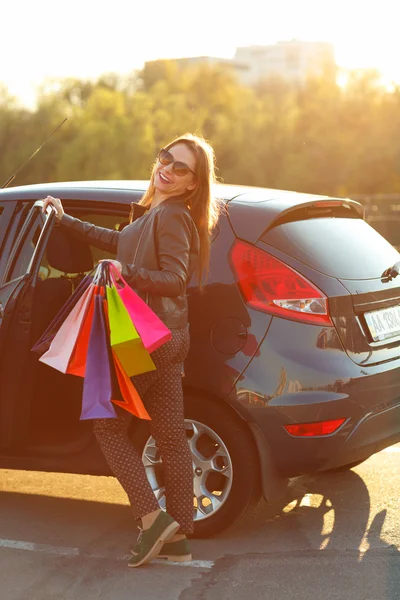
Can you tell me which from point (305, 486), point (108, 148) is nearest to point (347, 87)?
point (108, 148)

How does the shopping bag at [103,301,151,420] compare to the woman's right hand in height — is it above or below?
below

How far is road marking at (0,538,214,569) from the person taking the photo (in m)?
4.44

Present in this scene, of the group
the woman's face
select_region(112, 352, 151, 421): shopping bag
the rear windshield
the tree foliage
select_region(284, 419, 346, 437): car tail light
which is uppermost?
the woman's face

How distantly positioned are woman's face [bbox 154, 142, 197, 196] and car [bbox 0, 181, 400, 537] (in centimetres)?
42

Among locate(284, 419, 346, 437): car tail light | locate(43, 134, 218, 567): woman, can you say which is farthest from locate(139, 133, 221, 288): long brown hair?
locate(284, 419, 346, 437): car tail light

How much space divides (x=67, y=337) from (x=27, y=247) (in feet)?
3.44

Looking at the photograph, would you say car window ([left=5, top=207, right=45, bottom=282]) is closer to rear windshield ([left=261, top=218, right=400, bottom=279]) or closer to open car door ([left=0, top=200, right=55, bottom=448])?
open car door ([left=0, top=200, right=55, bottom=448])

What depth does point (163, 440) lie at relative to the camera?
447 centimetres

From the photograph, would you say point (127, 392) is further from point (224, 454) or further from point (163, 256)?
point (224, 454)

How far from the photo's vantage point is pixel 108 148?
8544 centimetres

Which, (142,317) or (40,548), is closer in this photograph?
(142,317)

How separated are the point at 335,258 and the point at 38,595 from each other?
196 cm

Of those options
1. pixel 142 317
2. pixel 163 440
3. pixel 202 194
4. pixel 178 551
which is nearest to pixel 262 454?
pixel 163 440

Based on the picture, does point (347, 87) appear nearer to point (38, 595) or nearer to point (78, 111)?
point (78, 111)
